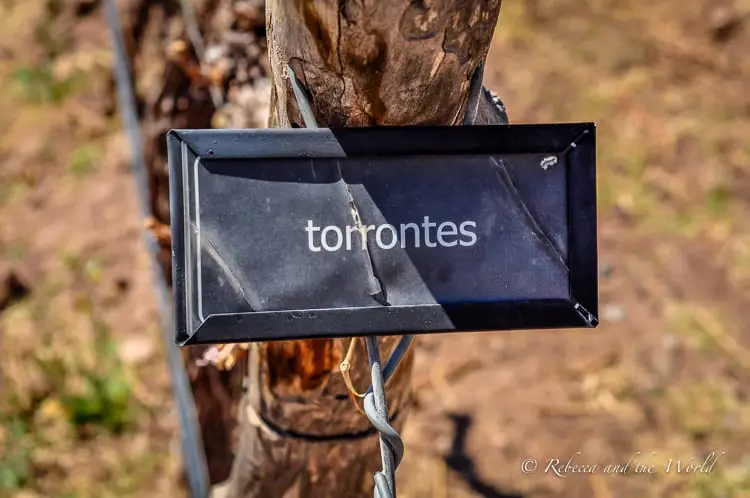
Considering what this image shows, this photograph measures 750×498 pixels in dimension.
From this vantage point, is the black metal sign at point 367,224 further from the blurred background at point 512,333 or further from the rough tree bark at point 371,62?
the blurred background at point 512,333

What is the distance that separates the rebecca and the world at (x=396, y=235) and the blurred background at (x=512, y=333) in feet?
3.62

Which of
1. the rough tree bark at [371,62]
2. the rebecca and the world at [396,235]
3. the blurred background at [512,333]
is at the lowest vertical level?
the blurred background at [512,333]

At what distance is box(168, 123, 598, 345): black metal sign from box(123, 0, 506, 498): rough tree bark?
0.23ft

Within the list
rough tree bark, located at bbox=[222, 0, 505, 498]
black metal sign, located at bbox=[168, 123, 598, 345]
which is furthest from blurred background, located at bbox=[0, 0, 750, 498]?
black metal sign, located at bbox=[168, 123, 598, 345]

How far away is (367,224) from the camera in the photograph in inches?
28.0

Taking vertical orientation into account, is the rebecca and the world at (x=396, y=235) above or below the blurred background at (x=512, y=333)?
above

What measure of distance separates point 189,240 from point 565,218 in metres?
0.39

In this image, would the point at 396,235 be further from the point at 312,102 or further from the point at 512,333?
the point at 512,333

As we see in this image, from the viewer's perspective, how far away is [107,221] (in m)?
3.31

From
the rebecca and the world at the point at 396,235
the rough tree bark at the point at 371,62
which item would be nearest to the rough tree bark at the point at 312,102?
the rough tree bark at the point at 371,62

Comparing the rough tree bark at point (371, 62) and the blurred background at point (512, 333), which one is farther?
the blurred background at point (512, 333)

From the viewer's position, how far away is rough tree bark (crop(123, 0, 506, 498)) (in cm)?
69

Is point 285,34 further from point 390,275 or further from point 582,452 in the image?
point 582,452

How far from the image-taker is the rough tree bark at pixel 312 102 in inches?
27.2
